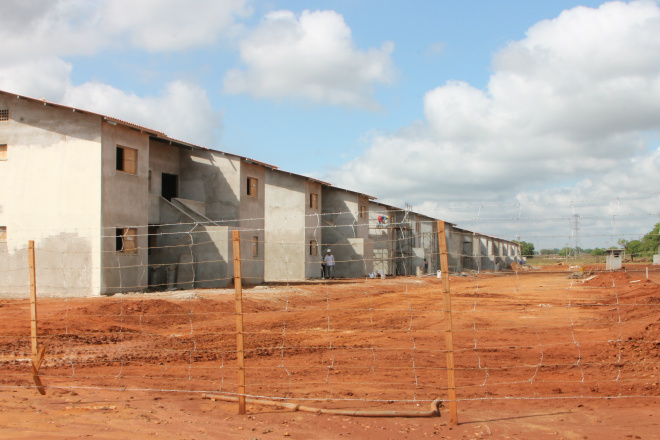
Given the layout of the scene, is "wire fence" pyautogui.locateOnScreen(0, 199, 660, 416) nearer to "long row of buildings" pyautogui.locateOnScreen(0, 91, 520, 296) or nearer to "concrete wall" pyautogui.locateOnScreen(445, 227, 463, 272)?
"long row of buildings" pyautogui.locateOnScreen(0, 91, 520, 296)

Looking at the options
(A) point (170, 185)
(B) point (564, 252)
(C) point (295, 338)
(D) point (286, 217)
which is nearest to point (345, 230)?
(D) point (286, 217)

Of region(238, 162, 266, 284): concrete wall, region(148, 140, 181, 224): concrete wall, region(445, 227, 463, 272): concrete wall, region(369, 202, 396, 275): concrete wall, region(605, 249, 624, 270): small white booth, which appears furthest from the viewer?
region(445, 227, 463, 272): concrete wall

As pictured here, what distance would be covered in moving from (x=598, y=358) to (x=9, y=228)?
22.7m

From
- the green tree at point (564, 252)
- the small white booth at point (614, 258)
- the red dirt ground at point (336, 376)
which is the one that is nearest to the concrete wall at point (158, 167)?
the red dirt ground at point (336, 376)

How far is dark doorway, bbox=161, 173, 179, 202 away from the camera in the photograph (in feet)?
105

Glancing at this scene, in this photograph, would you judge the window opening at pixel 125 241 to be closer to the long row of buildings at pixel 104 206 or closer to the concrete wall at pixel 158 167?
the long row of buildings at pixel 104 206

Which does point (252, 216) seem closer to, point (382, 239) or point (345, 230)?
point (345, 230)

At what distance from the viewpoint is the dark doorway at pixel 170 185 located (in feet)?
105

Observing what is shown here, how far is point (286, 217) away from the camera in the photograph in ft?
120

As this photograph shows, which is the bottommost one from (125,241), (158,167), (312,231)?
(125,241)

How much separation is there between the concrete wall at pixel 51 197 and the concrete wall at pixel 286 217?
13.8 metres

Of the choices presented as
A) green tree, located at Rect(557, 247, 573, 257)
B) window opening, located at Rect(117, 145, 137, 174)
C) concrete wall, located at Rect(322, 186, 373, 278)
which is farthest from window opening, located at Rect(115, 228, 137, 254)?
concrete wall, located at Rect(322, 186, 373, 278)

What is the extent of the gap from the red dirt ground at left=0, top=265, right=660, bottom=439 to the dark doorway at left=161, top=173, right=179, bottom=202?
14.8m

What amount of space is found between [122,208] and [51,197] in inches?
109
